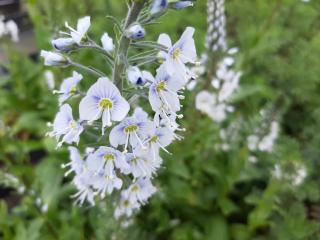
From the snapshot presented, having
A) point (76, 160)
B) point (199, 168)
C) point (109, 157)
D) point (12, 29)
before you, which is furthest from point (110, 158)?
point (12, 29)

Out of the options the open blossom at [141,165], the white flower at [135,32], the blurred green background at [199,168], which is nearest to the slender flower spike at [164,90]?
the white flower at [135,32]

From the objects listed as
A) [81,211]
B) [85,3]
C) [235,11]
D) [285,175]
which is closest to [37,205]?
[81,211]

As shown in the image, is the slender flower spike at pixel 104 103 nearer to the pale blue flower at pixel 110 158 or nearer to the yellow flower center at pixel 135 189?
the pale blue flower at pixel 110 158

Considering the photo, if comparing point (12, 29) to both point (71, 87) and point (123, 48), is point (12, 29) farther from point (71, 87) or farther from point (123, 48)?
point (123, 48)

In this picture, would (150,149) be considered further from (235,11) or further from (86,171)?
(235,11)

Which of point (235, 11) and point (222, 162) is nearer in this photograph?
point (222, 162)
